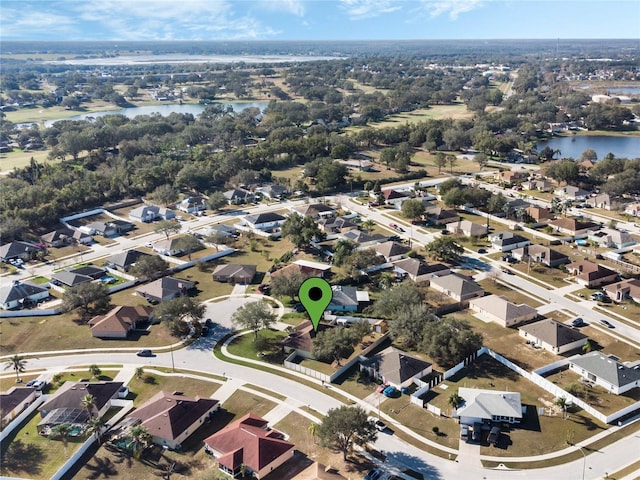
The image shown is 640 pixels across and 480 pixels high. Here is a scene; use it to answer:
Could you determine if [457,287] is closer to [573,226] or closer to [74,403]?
[573,226]

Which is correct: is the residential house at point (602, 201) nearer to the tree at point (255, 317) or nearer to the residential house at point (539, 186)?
the residential house at point (539, 186)

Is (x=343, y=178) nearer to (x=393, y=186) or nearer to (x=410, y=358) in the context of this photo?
(x=393, y=186)

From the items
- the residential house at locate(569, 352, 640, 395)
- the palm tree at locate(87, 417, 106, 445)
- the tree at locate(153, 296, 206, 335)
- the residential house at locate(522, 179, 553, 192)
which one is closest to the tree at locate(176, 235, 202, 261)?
the tree at locate(153, 296, 206, 335)

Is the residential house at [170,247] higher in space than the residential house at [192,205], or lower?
lower

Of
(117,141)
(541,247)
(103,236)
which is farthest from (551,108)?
(103,236)

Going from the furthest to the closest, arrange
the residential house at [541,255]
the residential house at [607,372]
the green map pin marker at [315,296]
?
the residential house at [541,255] < the green map pin marker at [315,296] < the residential house at [607,372]

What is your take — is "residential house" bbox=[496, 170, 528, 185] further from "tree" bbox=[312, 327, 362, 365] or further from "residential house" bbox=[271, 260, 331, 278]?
"tree" bbox=[312, 327, 362, 365]

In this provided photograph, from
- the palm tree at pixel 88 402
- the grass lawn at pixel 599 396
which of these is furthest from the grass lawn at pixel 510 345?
the palm tree at pixel 88 402
